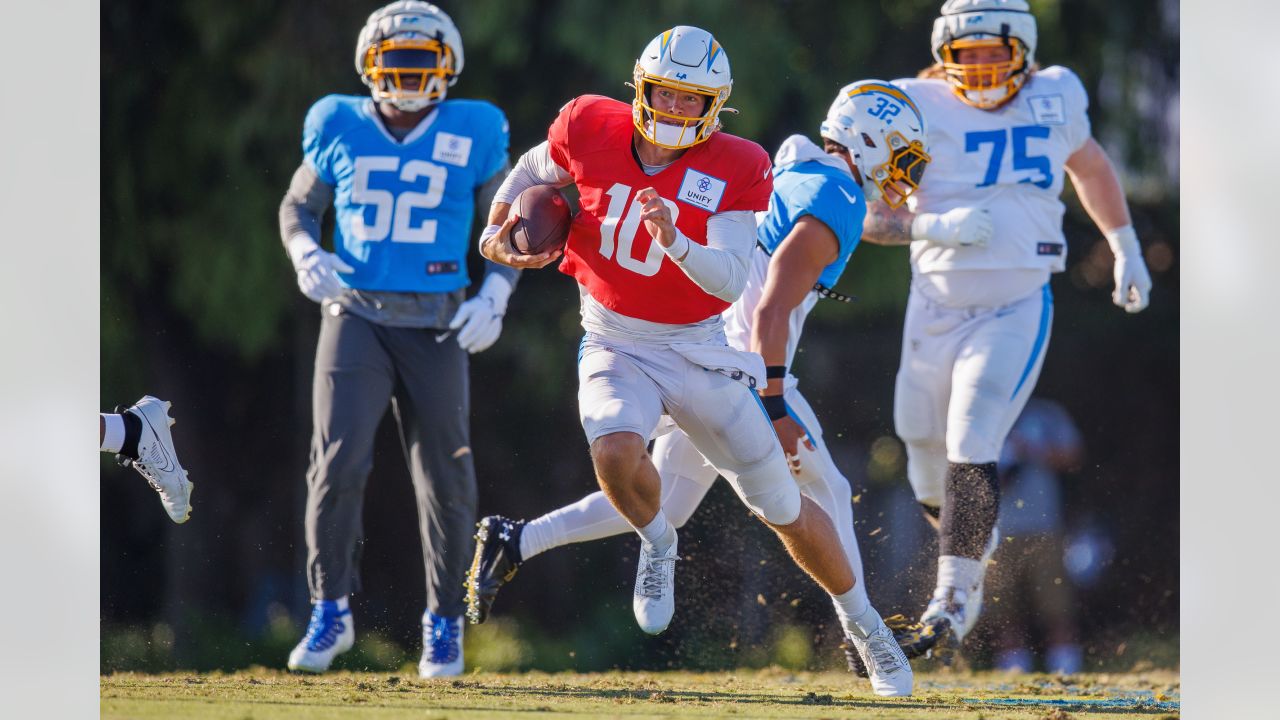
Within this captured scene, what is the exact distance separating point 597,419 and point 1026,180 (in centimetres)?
183

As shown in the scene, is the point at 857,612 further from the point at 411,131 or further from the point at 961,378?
the point at 411,131

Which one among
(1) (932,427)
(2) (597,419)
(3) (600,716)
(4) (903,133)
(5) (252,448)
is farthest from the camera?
(5) (252,448)

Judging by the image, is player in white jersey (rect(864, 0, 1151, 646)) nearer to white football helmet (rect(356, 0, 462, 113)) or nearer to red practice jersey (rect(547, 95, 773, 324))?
red practice jersey (rect(547, 95, 773, 324))

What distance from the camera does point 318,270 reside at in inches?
196

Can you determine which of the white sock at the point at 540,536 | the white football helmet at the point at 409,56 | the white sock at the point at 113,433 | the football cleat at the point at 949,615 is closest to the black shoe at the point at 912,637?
the football cleat at the point at 949,615

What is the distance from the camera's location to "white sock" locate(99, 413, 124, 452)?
491cm

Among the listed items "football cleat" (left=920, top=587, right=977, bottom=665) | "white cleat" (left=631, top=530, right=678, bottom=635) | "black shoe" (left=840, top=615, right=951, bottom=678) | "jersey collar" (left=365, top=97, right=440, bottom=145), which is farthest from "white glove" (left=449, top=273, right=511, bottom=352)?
"football cleat" (left=920, top=587, right=977, bottom=665)

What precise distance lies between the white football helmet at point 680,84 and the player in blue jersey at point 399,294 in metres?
1.04

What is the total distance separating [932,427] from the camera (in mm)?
5340

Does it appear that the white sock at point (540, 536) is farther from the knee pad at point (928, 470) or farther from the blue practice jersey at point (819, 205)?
the knee pad at point (928, 470)

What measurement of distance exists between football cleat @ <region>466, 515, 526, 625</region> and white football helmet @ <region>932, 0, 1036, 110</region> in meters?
→ 1.97
